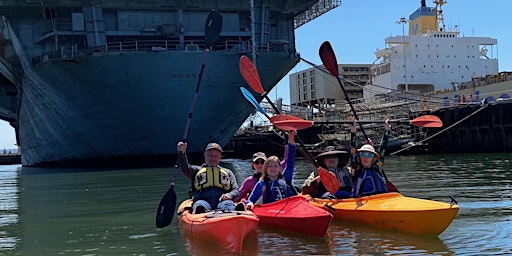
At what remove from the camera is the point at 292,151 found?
1084 centimetres

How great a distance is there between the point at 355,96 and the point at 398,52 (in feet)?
54.3

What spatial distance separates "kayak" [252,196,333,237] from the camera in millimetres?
8688

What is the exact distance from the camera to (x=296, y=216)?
8938mm

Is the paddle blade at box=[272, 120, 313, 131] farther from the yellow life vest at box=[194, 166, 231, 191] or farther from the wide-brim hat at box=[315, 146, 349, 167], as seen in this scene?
the yellow life vest at box=[194, 166, 231, 191]

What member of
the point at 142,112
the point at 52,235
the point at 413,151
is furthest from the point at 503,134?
the point at 52,235

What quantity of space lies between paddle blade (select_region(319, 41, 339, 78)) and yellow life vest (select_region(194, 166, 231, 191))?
217 inches

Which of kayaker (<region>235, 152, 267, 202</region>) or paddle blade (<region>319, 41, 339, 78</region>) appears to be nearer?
kayaker (<region>235, 152, 267, 202</region>)

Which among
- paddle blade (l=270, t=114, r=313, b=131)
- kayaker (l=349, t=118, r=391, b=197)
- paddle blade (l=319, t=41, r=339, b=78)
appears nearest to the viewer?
kayaker (l=349, t=118, r=391, b=197)

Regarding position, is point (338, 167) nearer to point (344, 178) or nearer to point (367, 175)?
point (344, 178)

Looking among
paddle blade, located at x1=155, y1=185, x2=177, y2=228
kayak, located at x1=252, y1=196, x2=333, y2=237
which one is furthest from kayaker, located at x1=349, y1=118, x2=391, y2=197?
paddle blade, located at x1=155, y1=185, x2=177, y2=228

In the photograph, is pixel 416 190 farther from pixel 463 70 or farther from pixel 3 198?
pixel 463 70

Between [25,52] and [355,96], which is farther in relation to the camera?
[355,96]

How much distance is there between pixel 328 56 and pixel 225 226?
7.10 meters

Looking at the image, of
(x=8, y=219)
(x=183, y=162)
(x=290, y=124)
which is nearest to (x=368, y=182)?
(x=290, y=124)
